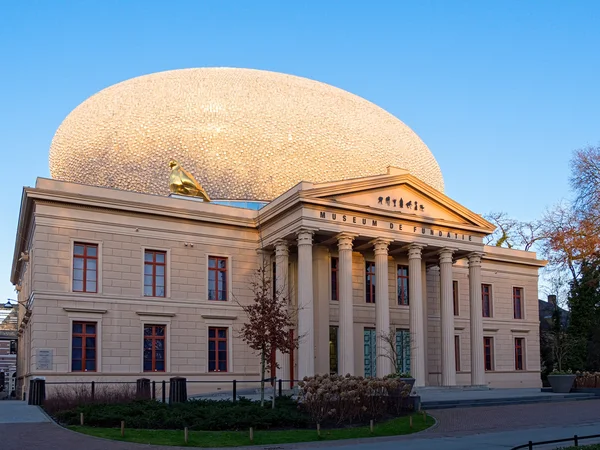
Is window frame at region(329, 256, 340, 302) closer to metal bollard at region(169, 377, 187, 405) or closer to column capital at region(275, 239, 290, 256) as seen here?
column capital at region(275, 239, 290, 256)

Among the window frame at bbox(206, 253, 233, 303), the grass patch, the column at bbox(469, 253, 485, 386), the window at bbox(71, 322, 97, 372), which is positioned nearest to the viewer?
the grass patch

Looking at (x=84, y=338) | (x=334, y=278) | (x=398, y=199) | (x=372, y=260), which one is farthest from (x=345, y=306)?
(x=84, y=338)

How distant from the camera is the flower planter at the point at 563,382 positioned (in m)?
36.7

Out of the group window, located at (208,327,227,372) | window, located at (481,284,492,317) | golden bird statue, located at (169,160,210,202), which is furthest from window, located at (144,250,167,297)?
window, located at (481,284,492,317)

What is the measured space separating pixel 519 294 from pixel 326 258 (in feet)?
59.5

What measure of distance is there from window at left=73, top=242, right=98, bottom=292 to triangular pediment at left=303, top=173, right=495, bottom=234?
34.9ft

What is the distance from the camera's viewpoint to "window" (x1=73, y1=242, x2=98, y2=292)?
117 ft

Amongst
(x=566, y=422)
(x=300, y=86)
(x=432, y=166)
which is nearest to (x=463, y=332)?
(x=432, y=166)

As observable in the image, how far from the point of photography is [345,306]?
37625 millimetres

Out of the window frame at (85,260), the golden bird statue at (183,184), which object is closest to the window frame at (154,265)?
the window frame at (85,260)

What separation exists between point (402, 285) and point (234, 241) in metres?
10.6

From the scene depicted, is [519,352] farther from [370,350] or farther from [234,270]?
[234,270]

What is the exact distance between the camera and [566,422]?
2445cm

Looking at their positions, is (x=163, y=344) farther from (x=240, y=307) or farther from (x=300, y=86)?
(x=300, y=86)
